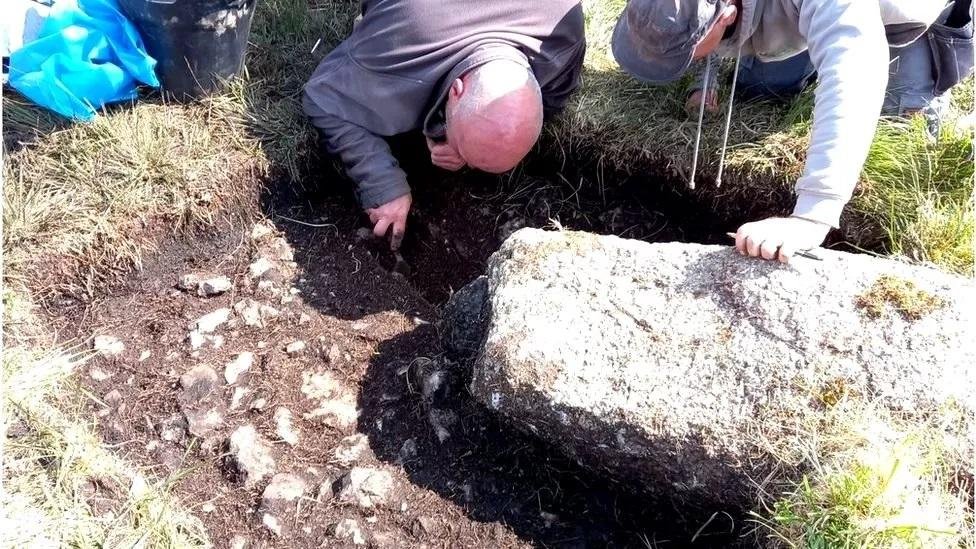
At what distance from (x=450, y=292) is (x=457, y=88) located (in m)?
0.73

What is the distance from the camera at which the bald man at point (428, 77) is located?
106 inches

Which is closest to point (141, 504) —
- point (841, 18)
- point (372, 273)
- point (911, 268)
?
point (372, 273)

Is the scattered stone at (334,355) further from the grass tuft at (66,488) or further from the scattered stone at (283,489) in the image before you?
the grass tuft at (66,488)

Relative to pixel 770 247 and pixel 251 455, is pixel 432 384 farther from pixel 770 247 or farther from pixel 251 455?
pixel 770 247

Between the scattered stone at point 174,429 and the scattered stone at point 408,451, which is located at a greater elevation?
the scattered stone at point 408,451

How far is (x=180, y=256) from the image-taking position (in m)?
2.77

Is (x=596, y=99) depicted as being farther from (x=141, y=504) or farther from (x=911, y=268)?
(x=141, y=504)

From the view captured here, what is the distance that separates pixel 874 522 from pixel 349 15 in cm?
280

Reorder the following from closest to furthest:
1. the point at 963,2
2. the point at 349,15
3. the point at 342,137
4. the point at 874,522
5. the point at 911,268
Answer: the point at 874,522, the point at 911,268, the point at 963,2, the point at 342,137, the point at 349,15

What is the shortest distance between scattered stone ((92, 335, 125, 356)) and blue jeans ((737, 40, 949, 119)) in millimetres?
2329

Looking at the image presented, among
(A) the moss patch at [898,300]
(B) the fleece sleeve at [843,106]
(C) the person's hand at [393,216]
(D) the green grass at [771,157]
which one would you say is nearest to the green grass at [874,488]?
(A) the moss patch at [898,300]

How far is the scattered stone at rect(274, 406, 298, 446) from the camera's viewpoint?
232cm

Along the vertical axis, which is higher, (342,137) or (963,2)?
(963,2)

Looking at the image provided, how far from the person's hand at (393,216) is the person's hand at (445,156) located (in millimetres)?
172
